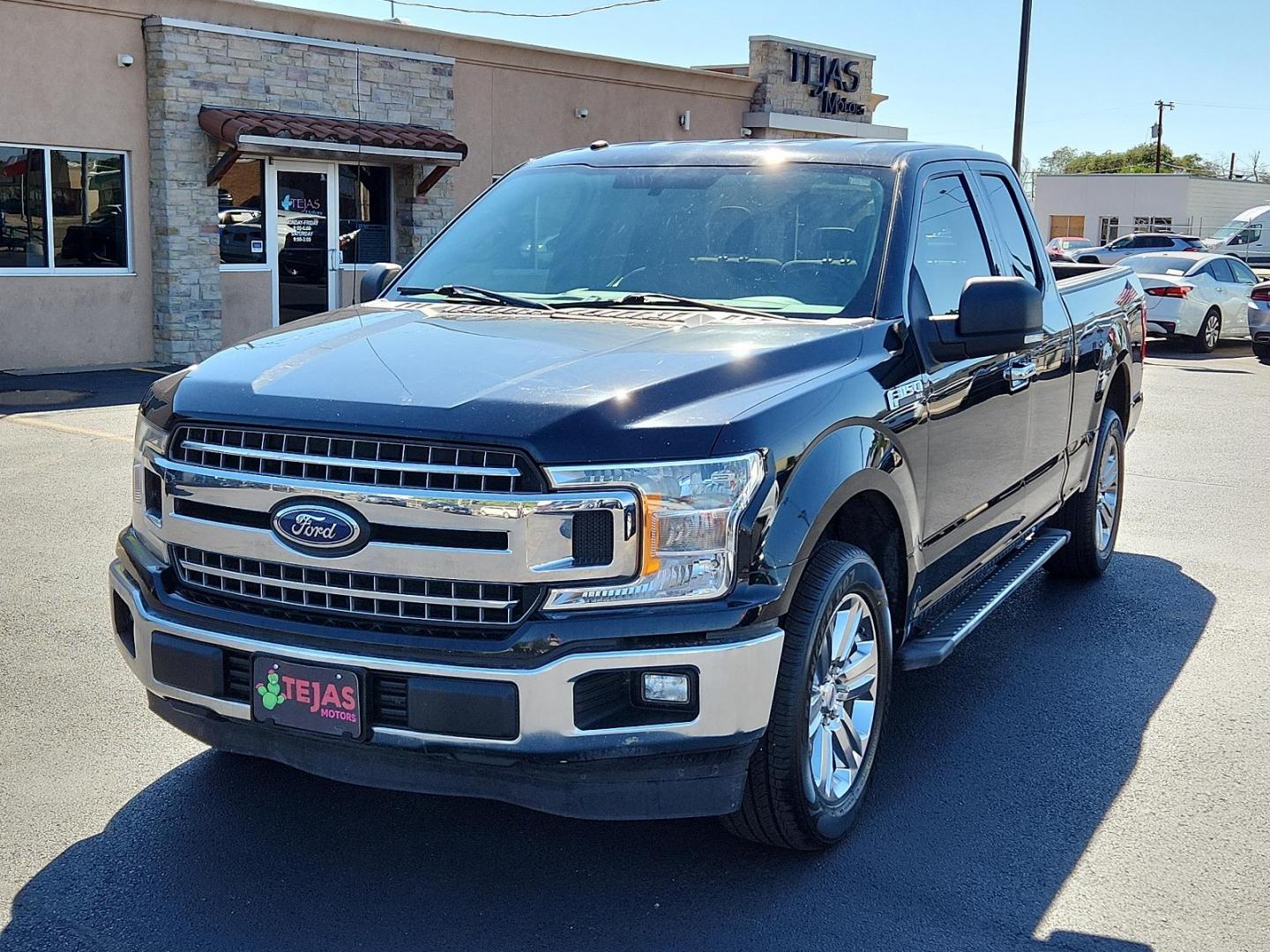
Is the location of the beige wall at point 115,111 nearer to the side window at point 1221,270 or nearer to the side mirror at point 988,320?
the side window at point 1221,270

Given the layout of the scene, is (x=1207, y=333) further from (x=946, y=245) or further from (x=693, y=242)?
(x=693, y=242)

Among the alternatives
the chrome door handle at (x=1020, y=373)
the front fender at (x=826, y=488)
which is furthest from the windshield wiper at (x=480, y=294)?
the chrome door handle at (x=1020, y=373)

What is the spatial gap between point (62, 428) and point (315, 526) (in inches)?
364

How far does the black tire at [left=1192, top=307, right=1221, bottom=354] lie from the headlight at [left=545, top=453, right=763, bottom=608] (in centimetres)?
2025

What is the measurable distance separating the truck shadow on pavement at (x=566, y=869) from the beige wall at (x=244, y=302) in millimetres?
14173

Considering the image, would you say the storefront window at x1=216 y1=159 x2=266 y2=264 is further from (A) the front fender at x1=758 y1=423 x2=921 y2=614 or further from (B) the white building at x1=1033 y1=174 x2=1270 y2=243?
(B) the white building at x1=1033 y1=174 x2=1270 y2=243

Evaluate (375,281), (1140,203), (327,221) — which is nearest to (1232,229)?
(1140,203)

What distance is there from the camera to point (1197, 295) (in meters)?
21.4

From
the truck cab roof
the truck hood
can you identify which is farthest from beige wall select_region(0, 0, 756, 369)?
the truck hood

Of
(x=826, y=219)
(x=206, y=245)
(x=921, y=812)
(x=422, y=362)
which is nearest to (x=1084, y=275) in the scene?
(x=826, y=219)

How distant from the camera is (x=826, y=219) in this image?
4.73m

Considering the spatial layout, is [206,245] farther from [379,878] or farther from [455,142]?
[379,878]

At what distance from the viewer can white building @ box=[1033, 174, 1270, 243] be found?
202 ft

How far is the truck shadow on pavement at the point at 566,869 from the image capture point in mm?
3469
